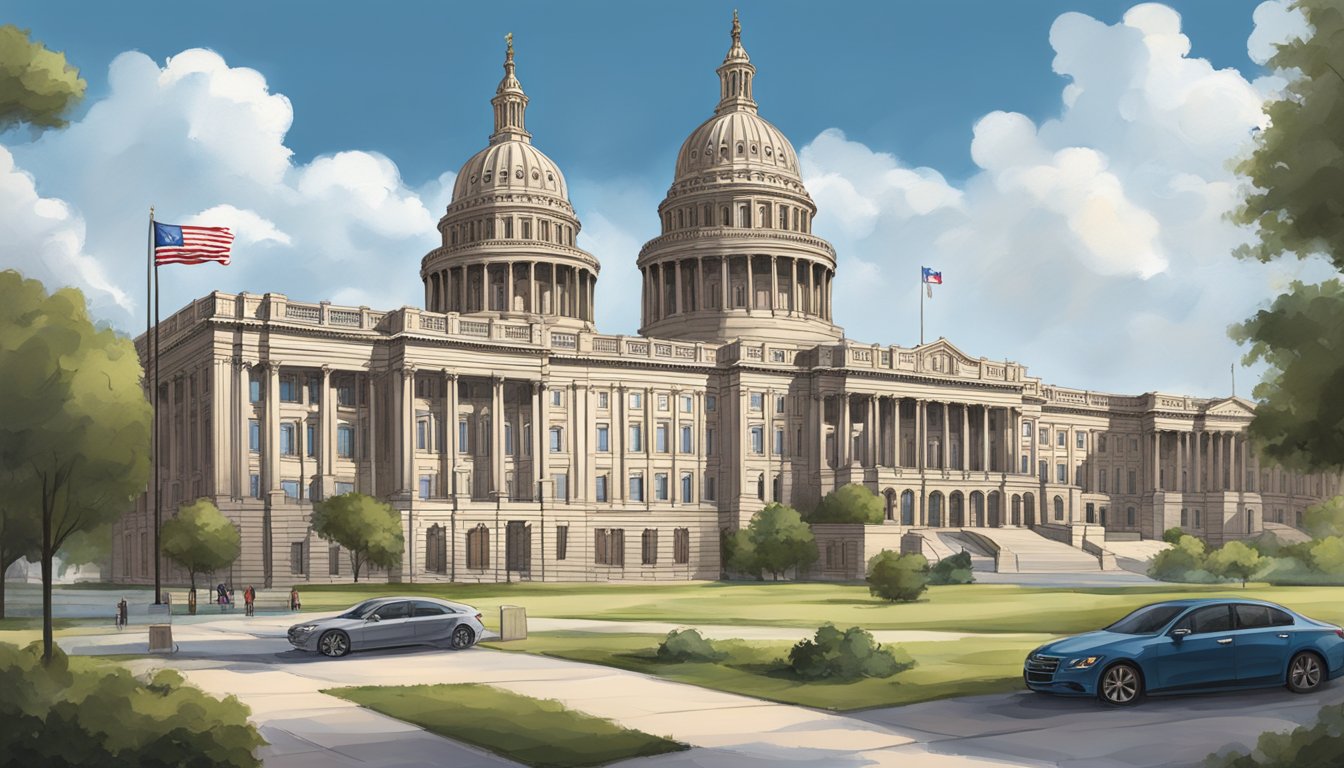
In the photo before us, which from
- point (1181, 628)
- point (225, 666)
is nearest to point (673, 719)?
point (1181, 628)

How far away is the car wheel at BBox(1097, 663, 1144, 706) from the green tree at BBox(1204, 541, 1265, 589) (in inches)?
2094

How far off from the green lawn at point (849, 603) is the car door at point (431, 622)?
40.7 ft

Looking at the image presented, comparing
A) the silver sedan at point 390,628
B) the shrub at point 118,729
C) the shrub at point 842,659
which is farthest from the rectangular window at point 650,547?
the shrub at point 118,729

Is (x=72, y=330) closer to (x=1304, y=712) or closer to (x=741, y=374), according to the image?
(x=1304, y=712)

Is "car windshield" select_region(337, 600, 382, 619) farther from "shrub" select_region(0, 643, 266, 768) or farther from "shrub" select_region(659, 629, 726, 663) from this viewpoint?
"shrub" select_region(0, 643, 266, 768)

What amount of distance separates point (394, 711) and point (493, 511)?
78.1m

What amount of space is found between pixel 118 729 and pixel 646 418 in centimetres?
9943

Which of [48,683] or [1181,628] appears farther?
[1181,628]

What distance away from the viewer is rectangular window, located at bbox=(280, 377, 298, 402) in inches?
3848

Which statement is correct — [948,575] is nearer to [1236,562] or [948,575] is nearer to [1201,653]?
[1236,562]

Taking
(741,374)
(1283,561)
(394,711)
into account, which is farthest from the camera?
(741,374)

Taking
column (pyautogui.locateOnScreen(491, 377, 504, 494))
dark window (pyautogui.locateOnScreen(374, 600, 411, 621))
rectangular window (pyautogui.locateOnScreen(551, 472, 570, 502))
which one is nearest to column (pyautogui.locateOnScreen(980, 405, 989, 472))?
rectangular window (pyautogui.locateOnScreen(551, 472, 570, 502))

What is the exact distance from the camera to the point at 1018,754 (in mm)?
19859

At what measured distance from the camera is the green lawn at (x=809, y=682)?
27.0 metres
